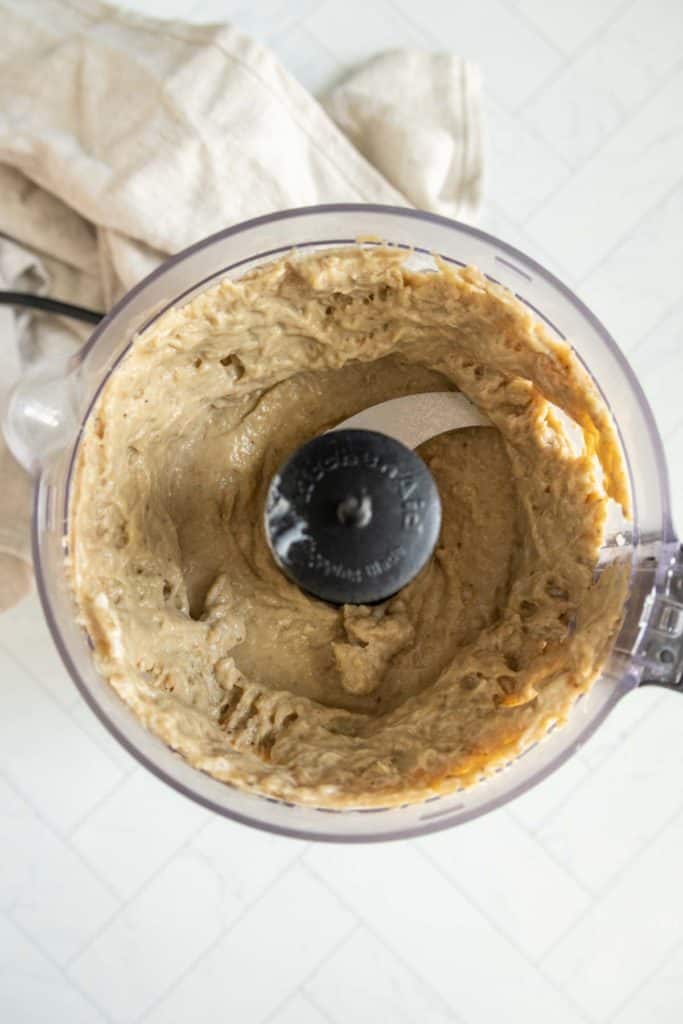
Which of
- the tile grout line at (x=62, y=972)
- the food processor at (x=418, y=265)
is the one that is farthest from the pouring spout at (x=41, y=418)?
the tile grout line at (x=62, y=972)

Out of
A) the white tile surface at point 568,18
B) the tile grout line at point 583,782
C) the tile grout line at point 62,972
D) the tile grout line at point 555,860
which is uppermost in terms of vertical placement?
the white tile surface at point 568,18

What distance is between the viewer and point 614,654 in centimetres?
60

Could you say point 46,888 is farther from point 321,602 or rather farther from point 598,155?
point 598,155

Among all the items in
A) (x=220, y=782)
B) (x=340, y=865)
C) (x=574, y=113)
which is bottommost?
(x=340, y=865)

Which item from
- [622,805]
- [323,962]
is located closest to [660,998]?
[622,805]

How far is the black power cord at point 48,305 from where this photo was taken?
804 mm

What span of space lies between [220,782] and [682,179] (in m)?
0.60

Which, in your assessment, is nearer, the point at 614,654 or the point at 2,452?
the point at 614,654

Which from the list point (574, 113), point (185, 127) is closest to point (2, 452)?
point (185, 127)

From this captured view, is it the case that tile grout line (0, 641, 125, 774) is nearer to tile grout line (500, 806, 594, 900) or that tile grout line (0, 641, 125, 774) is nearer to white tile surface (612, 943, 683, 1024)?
tile grout line (500, 806, 594, 900)

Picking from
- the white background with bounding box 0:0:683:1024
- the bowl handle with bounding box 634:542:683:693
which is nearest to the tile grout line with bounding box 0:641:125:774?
the white background with bounding box 0:0:683:1024

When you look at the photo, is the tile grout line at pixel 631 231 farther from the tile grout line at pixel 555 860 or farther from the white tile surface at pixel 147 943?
the white tile surface at pixel 147 943

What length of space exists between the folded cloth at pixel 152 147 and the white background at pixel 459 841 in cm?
5

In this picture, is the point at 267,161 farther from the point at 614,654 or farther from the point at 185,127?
the point at 614,654
